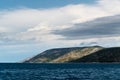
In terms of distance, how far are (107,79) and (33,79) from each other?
92.5 ft

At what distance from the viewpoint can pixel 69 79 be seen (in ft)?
481

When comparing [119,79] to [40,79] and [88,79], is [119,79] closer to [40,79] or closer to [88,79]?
[88,79]

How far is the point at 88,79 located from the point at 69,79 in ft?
23.7

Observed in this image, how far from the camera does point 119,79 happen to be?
148m

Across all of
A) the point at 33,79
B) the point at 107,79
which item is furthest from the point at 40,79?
the point at 107,79

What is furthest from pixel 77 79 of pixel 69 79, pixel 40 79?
pixel 40 79

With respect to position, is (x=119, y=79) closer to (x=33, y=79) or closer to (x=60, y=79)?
(x=60, y=79)

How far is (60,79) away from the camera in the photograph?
5822 inches

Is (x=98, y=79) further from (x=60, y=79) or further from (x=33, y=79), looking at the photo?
(x=33, y=79)

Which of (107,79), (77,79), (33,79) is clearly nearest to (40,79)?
(33,79)

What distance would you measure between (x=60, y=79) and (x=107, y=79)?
17940 mm

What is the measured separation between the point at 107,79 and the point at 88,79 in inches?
289

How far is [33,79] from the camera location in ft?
481

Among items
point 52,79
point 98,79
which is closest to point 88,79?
point 98,79
